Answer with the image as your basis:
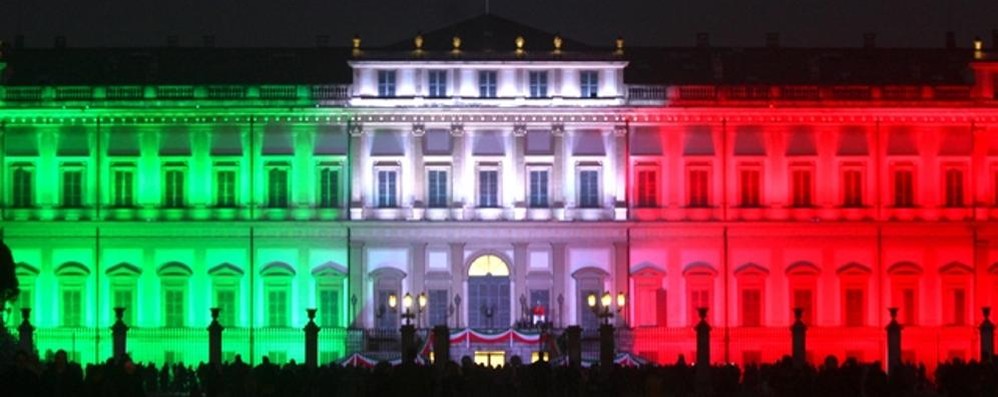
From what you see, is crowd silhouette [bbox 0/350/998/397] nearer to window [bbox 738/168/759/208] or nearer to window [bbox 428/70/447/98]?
window [bbox 428/70/447/98]

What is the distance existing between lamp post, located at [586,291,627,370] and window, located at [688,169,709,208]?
3711mm

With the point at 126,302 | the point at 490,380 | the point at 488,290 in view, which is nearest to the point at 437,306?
the point at 488,290

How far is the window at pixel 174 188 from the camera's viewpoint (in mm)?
70438

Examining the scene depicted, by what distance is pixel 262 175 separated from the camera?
7038 cm

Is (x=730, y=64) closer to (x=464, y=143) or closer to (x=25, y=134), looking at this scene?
(x=464, y=143)

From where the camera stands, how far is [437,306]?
6988cm

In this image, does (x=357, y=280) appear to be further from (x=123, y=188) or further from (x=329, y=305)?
(x=123, y=188)

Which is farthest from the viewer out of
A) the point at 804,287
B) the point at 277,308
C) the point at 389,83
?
the point at 804,287

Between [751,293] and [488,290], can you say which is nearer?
[488,290]

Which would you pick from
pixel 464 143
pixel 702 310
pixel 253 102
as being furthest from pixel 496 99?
pixel 702 310

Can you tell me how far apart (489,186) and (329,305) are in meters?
5.90

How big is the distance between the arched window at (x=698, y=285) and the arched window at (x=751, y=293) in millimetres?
846

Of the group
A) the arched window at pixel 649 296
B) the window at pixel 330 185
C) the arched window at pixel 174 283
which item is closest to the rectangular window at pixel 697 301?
the arched window at pixel 649 296

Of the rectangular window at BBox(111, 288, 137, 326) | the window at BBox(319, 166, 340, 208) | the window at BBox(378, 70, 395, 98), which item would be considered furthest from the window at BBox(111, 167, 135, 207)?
the window at BBox(378, 70, 395, 98)
